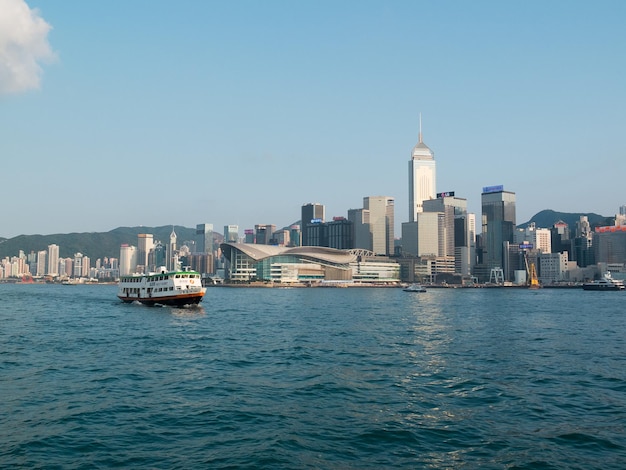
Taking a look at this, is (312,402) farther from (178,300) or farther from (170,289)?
(170,289)

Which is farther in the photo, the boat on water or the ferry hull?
the boat on water

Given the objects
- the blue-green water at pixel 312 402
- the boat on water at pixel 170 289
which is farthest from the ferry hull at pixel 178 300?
the blue-green water at pixel 312 402

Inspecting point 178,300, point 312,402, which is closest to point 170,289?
point 178,300

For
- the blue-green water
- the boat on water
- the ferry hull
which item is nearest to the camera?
the blue-green water

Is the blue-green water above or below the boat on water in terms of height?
below

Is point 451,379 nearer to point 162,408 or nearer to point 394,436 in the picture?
point 394,436

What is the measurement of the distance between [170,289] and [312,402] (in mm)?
69860

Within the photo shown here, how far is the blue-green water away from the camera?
1981 centimetres

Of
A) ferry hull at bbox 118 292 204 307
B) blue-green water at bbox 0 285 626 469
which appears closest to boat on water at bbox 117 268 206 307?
ferry hull at bbox 118 292 204 307

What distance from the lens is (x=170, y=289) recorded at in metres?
92.9

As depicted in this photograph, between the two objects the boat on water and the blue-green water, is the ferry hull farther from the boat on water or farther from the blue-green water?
the blue-green water

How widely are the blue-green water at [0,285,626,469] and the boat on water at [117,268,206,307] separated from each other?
127 feet

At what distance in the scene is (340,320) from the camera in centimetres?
7375

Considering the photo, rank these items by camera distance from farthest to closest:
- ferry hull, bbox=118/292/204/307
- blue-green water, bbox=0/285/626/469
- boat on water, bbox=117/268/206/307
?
boat on water, bbox=117/268/206/307, ferry hull, bbox=118/292/204/307, blue-green water, bbox=0/285/626/469
